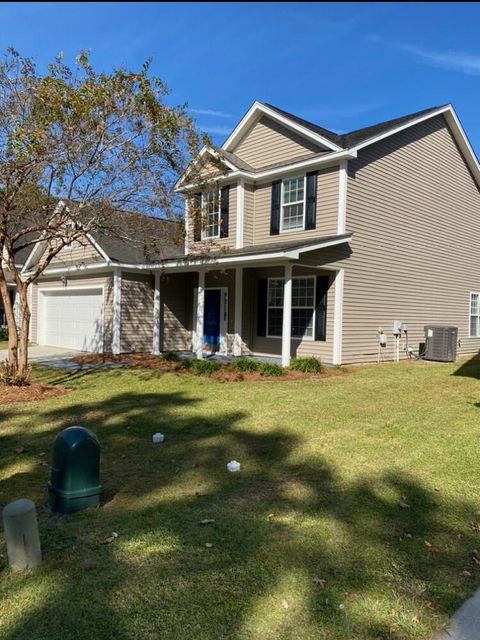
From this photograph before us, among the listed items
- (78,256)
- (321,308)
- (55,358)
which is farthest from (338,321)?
(78,256)

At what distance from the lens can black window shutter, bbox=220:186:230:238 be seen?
15.3 m

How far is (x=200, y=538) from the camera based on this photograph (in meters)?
3.67

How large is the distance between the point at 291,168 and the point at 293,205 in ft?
3.32

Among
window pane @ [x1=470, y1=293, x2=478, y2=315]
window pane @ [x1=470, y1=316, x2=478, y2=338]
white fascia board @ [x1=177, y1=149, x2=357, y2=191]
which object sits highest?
white fascia board @ [x1=177, y1=149, x2=357, y2=191]

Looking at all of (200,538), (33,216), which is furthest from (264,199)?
(200,538)

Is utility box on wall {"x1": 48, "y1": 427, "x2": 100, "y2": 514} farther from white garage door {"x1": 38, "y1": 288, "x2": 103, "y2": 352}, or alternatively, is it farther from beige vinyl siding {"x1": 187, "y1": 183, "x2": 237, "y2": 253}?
white garage door {"x1": 38, "y1": 288, "x2": 103, "y2": 352}

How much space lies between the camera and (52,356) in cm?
1595

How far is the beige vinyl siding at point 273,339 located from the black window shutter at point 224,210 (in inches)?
54.4

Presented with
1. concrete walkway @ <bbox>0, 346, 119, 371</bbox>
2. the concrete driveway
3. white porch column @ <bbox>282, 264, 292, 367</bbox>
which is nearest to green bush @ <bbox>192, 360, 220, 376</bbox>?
white porch column @ <bbox>282, 264, 292, 367</bbox>

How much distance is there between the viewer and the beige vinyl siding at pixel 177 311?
1725 cm

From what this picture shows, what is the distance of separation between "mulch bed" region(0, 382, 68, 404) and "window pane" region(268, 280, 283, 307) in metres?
7.22

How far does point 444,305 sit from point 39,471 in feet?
51.0

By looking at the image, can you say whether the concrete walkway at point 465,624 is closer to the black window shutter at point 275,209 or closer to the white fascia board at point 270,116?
the white fascia board at point 270,116

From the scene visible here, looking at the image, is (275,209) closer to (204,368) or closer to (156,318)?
(156,318)
